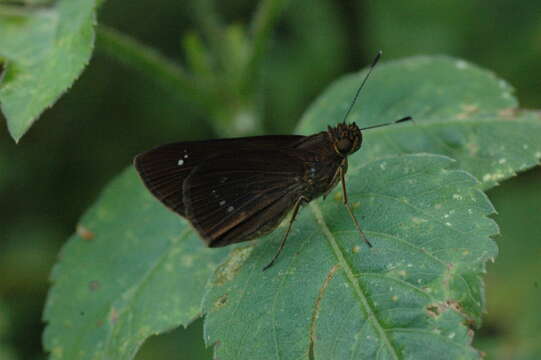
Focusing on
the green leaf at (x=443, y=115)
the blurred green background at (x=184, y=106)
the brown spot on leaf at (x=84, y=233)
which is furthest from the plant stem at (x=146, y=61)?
the brown spot on leaf at (x=84, y=233)

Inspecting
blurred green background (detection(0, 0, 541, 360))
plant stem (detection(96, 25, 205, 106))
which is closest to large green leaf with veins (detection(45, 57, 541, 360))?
plant stem (detection(96, 25, 205, 106))

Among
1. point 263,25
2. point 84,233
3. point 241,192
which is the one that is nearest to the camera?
point 241,192

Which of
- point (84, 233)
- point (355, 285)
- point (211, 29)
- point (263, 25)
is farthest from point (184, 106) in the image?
point (355, 285)

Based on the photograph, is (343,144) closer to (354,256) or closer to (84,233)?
(354,256)

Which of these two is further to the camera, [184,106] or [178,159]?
[184,106]

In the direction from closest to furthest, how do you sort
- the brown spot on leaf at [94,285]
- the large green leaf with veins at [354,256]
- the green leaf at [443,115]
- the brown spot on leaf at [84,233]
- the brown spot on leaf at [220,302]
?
the large green leaf with veins at [354,256], the brown spot on leaf at [220,302], the green leaf at [443,115], the brown spot on leaf at [94,285], the brown spot on leaf at [84,233]

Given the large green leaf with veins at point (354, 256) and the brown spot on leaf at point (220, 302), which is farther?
the brown spot on leaf at point (220, 302)

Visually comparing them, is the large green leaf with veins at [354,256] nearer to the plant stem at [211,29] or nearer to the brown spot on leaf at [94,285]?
the brown spot on leaf at [94,285]
